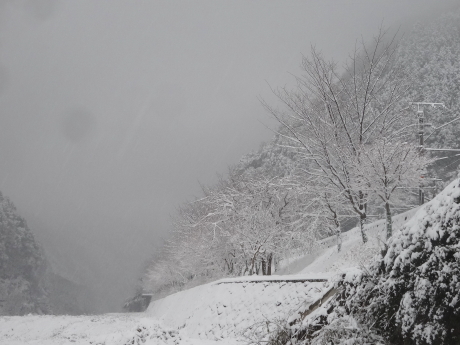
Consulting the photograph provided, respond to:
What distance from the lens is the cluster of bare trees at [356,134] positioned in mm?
15672

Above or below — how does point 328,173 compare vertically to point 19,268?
above

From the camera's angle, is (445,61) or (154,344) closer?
(154,344)

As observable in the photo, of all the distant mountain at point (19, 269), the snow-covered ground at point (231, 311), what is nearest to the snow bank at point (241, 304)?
the snow-covered ground at point (231, 311)

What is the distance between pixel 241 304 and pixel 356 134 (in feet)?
31.4

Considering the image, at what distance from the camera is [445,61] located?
2297 inches

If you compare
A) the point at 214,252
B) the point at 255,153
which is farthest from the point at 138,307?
the point at 214,252

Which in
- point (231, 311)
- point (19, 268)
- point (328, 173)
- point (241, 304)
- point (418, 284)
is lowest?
point (19, 268)

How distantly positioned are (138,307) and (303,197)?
63.2m

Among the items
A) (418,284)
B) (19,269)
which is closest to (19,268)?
(19,269)

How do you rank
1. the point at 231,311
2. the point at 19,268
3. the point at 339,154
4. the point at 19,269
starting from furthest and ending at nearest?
1. the point at 19,268
2. the point at 19,269
3. the point at 339,154
4. the point at 231,311

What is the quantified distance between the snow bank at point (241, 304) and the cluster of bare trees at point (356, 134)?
5.92 m

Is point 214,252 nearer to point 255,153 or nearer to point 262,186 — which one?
point 262,186

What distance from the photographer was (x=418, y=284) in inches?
156

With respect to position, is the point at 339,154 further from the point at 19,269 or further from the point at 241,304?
the point at 19,269
